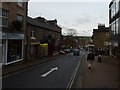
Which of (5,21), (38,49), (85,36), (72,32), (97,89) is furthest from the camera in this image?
(85,36)

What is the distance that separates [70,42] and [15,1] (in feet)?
300

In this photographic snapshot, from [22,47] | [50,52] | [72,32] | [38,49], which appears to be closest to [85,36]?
[72,32]

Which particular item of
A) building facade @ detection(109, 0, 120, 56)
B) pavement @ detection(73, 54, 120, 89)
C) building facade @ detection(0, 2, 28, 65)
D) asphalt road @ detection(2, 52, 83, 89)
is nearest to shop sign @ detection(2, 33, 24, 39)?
building facade @ detection(0, 2, 28, 65)

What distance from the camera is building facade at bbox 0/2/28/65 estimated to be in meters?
24.3

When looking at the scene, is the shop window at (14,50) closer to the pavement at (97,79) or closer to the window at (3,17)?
the window at (3,17)

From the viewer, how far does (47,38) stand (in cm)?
5303

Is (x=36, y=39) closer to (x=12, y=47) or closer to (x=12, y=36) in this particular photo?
(x=12, y=47)

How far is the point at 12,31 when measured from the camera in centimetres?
2628

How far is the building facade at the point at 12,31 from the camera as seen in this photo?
24.3 m

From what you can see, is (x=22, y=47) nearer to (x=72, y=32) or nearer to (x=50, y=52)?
(x=50, y=52)

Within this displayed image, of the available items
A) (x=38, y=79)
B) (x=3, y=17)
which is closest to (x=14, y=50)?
(x=3, y=17)

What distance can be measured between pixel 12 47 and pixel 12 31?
6.14 ft

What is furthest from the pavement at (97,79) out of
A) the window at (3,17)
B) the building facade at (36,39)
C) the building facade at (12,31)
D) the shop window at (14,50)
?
the building facade at (36,39)

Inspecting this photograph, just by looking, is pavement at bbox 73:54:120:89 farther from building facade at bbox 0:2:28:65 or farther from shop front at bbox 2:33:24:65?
building facade at bbox 0:2:28:65
